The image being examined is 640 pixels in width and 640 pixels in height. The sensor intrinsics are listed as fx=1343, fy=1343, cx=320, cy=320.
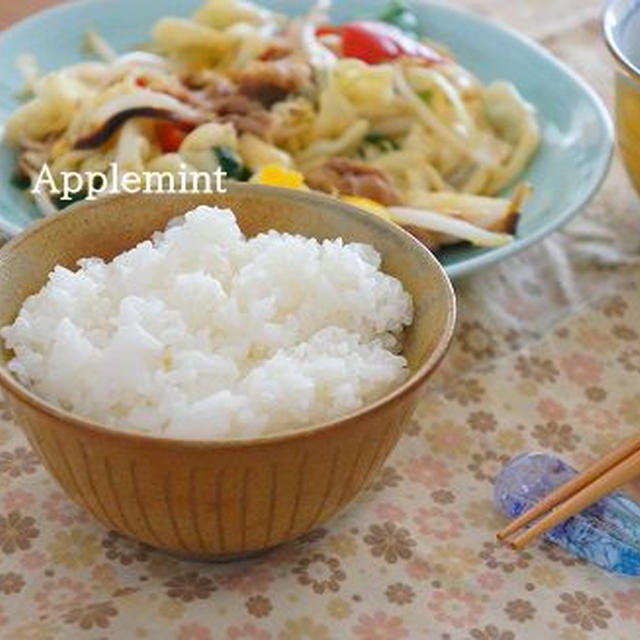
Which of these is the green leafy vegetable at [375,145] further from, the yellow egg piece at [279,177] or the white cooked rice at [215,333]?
the white cooked rice at [215,333]

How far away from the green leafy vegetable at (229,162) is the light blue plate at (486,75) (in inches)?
9.9

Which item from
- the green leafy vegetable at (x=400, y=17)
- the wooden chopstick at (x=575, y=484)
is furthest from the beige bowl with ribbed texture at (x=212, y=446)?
the green leafy vegetable at (x=400, y=17)

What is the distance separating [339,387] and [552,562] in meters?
0.31

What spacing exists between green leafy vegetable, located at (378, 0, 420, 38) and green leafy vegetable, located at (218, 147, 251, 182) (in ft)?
1.51

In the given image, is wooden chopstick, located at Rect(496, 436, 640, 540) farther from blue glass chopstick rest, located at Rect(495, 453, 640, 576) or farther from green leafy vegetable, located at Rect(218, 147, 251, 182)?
green leafy vegetable, located at Rect(218, 147, 251, 182)

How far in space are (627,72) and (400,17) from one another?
58 centimetres

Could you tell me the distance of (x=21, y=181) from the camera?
5.87 feet

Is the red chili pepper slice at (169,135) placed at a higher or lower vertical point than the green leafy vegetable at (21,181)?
higher

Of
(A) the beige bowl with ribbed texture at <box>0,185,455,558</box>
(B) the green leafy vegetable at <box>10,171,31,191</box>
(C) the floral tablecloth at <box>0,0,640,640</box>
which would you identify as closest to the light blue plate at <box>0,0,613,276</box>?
(B) the green leafy vegetable at <box>10,171,31,191</box>

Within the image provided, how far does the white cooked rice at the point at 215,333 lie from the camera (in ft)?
3.67

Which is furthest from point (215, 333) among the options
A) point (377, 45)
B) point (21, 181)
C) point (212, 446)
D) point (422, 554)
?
point (377, 45)

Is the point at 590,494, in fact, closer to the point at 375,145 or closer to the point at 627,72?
the point at 627,72

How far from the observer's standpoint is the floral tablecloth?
1.20 m

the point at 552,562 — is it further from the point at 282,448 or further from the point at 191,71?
the point at 191,71
